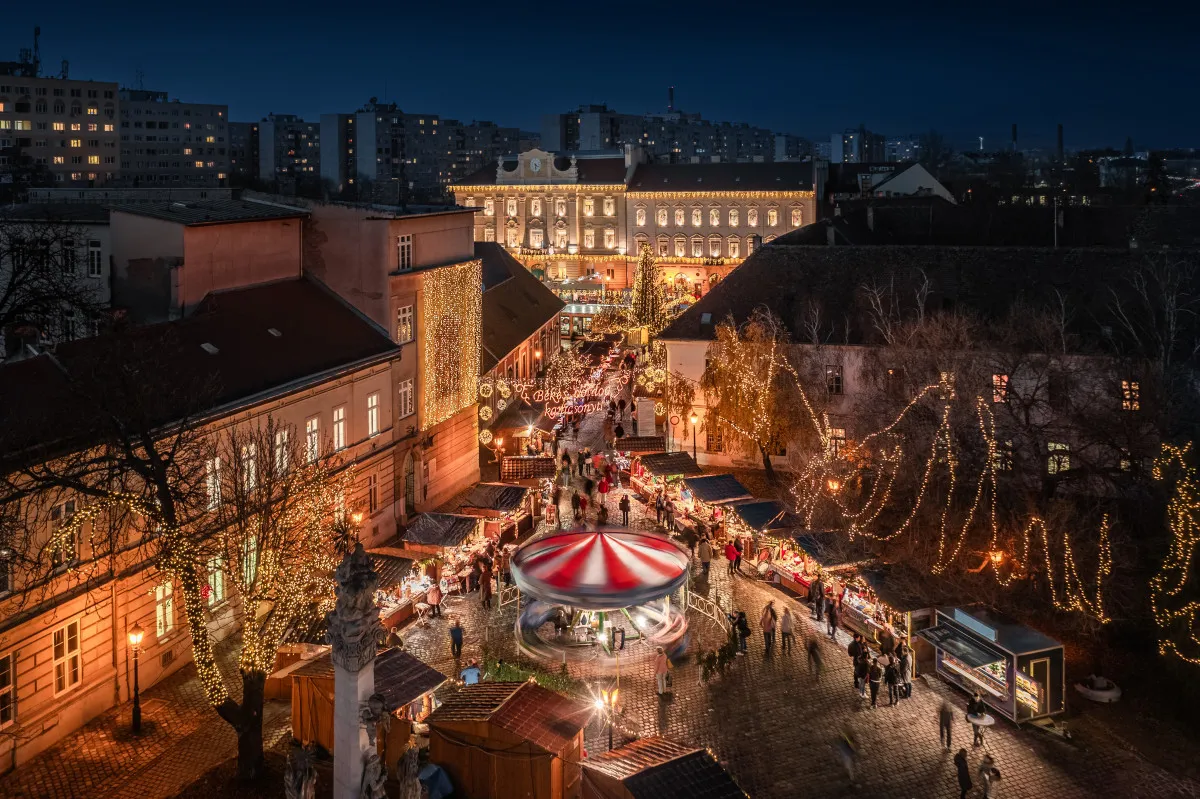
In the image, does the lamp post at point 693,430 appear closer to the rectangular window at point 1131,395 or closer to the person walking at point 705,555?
the person walking at point 705,555

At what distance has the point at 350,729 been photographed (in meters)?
13.9

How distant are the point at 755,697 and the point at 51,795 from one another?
13837 millimetres

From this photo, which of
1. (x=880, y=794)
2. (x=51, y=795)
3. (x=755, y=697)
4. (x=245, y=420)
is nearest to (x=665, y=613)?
(x=755, y=697)

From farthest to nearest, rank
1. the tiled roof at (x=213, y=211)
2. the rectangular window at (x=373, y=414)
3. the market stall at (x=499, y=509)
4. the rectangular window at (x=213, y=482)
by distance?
the market stall at (x=499, y=509) < the rectangular window at (x=373, y=414) < the tiled roof at (x=213, y=211) < the rectangular window at (x=213, y=482)

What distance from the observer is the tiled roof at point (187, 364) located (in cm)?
1878

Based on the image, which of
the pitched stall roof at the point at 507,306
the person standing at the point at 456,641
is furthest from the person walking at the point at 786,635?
the pitched stall roof at the point at 507,306

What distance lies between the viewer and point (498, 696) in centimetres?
1836

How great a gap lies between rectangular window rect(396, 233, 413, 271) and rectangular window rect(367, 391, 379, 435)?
4.53 metres

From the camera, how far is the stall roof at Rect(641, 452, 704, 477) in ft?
119

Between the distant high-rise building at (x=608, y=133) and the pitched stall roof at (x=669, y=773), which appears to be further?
the distant high-rise building at (x=608, y=133)

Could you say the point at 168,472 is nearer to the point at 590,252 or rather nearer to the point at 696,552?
the point at 696,552

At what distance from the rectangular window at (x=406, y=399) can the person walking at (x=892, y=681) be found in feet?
58.6

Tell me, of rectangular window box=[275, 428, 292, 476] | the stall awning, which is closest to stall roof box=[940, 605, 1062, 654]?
the stall awning

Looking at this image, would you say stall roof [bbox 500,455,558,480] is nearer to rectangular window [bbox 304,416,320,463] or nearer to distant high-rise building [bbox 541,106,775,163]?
rectangular window [bbox 304,416,320,463]
